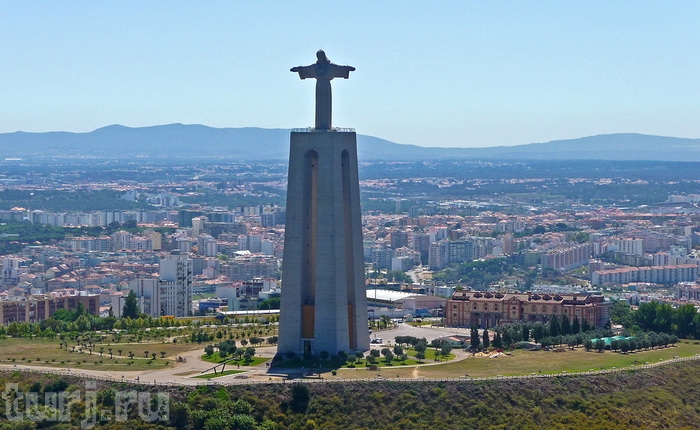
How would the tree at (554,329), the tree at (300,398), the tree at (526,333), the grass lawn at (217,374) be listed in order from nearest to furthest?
1. the tree at (300,398)
2. the grass lawn at (217,374)
3. the tree at (526,333)
4. the tree at (554,329)

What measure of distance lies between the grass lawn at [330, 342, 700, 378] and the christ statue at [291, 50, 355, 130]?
1039 centimetres

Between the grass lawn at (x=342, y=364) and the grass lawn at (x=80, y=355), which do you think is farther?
the grass lawn at (x=80, y=355)

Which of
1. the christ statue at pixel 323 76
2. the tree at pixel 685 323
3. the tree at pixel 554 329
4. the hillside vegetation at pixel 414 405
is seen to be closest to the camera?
the hillside vegetation at pixel 414 405

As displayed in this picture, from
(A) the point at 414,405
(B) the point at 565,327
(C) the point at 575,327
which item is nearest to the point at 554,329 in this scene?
(B) the point at 565,327

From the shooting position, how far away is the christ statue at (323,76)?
2260 inches

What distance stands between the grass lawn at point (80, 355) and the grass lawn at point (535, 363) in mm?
8245

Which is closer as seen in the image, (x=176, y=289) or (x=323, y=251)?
(x=323, y=251)

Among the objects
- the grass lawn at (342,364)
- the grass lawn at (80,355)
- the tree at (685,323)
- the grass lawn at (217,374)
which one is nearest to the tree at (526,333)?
the grass lawn at (342,364)

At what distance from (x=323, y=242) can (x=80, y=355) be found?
1045 cm

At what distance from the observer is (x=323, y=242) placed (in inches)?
2218

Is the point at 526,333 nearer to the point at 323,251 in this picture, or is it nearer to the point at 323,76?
the point at 323,251

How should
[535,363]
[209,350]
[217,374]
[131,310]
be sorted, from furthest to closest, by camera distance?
[131,310]
[209,350]
[535,363]
[217,374]

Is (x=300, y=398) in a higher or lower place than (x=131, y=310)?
higher

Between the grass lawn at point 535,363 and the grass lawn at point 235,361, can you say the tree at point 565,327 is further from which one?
the grass lawn at point 235,361
